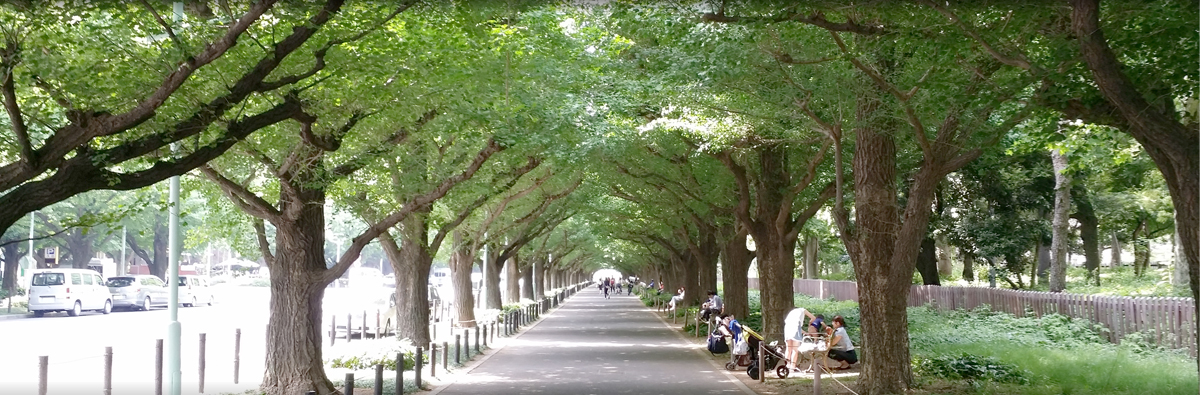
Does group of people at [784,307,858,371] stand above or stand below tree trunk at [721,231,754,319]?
below

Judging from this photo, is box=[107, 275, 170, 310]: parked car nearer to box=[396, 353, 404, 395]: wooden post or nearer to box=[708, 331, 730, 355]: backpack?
box=[708, 331, 730, 355]: backpack

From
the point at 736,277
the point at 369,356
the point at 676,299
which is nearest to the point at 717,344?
the point at 736,277

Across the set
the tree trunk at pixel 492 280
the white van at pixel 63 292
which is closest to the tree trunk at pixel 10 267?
the white van at pixel 63 292

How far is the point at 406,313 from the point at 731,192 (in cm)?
771

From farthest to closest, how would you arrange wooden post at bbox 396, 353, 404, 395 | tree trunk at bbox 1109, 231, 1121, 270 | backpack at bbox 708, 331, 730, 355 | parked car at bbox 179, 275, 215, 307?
parked car at bbox 179, 275, 215, 307 < tree trunk at bbox 1109, 231, 1121, 270 < backpack at bbox 708, 331, 730, 355 < wooden post at bbox 396, 353, 404, 395

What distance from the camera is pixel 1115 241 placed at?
46.0 metres

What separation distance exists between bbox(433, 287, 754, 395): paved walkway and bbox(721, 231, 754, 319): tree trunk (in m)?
1.74

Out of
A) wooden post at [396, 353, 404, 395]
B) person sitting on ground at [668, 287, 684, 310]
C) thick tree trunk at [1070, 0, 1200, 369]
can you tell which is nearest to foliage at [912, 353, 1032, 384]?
thick tree trunk at [1070, 0, 1200, 369]

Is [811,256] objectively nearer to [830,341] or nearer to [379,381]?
[830,341]

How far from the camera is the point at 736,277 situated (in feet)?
92.8

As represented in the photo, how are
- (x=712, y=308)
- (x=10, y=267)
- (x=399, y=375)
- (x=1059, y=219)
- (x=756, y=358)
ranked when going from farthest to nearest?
(x=10, y=267), (x=712, y=308), (x=1059, y=219), (x=756, y=358), (x=399, y=375)

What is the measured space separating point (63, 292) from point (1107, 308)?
107 feet

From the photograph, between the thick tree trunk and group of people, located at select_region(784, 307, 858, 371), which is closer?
the thick tree trunk

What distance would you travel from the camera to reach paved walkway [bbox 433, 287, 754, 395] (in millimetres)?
16344
